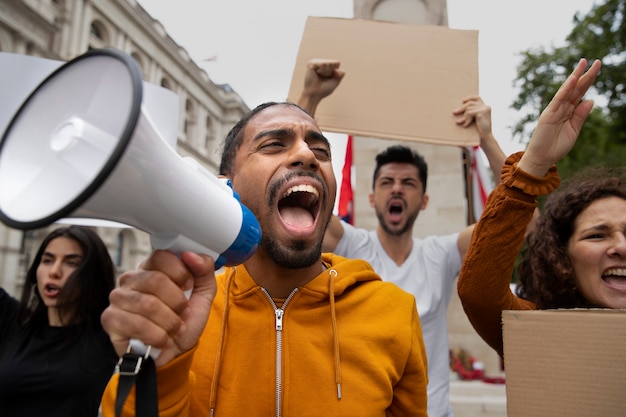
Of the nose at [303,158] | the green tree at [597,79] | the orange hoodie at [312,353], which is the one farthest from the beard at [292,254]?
the green tree at [597,79]

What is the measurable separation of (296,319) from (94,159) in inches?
36.0

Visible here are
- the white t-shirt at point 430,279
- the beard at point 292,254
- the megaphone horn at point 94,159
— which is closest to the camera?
the megaphone horn at point 94,159

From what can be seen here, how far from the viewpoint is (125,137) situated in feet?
2.39

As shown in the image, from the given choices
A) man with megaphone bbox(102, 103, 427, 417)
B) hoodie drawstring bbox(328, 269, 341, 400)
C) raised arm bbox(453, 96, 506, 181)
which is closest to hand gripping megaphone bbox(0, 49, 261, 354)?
man with megaphone bbox(102, 103, 427, 417)

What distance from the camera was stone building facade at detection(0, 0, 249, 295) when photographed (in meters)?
17.4

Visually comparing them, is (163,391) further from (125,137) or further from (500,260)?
(500,260)

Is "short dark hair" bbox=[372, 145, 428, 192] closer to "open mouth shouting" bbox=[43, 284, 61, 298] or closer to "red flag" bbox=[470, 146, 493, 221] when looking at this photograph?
"red flag" bbox=[470, 146, 493, 221]

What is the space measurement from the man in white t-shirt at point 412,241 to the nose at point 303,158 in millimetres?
801

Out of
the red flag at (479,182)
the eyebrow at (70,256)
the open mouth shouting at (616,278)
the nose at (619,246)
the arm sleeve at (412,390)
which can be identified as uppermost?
the red flag at (479,182)

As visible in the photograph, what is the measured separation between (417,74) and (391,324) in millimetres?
1491

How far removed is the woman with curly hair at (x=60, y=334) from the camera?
221 centimetres

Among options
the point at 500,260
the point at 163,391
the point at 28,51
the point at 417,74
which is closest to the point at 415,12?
the point at 417,74

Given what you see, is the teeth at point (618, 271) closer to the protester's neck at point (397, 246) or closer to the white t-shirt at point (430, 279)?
the white t-shirt at point (430, 279)

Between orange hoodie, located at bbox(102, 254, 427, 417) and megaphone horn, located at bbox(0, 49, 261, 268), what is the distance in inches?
20.7
